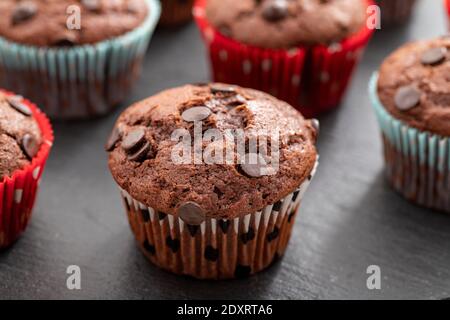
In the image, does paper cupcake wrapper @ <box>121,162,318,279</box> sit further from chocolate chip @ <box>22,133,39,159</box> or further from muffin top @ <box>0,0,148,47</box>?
muffin top @ <box>0,0,148,47</box>

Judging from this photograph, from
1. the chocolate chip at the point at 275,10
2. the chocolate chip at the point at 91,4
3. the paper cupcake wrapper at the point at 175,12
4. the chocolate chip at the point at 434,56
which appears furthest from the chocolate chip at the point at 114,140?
the paper cupcake wrapper at the point at 175,12

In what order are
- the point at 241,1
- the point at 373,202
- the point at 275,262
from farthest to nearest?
the point at 241,1 < the point at 373,202 < the point at 275,262

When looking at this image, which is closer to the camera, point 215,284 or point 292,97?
point 215,284

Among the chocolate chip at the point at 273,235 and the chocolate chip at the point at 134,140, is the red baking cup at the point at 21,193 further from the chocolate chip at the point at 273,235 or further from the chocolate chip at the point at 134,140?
the chocolate chip at the point at 273,235

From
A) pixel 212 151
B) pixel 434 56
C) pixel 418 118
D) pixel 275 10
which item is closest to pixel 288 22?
pixel 275 10

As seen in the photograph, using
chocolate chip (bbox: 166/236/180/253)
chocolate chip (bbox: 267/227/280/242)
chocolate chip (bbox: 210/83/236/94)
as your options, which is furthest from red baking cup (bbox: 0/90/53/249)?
chocolate chip (bbox: 267/227/280/242)

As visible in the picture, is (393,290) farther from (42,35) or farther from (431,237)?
(42,35)
